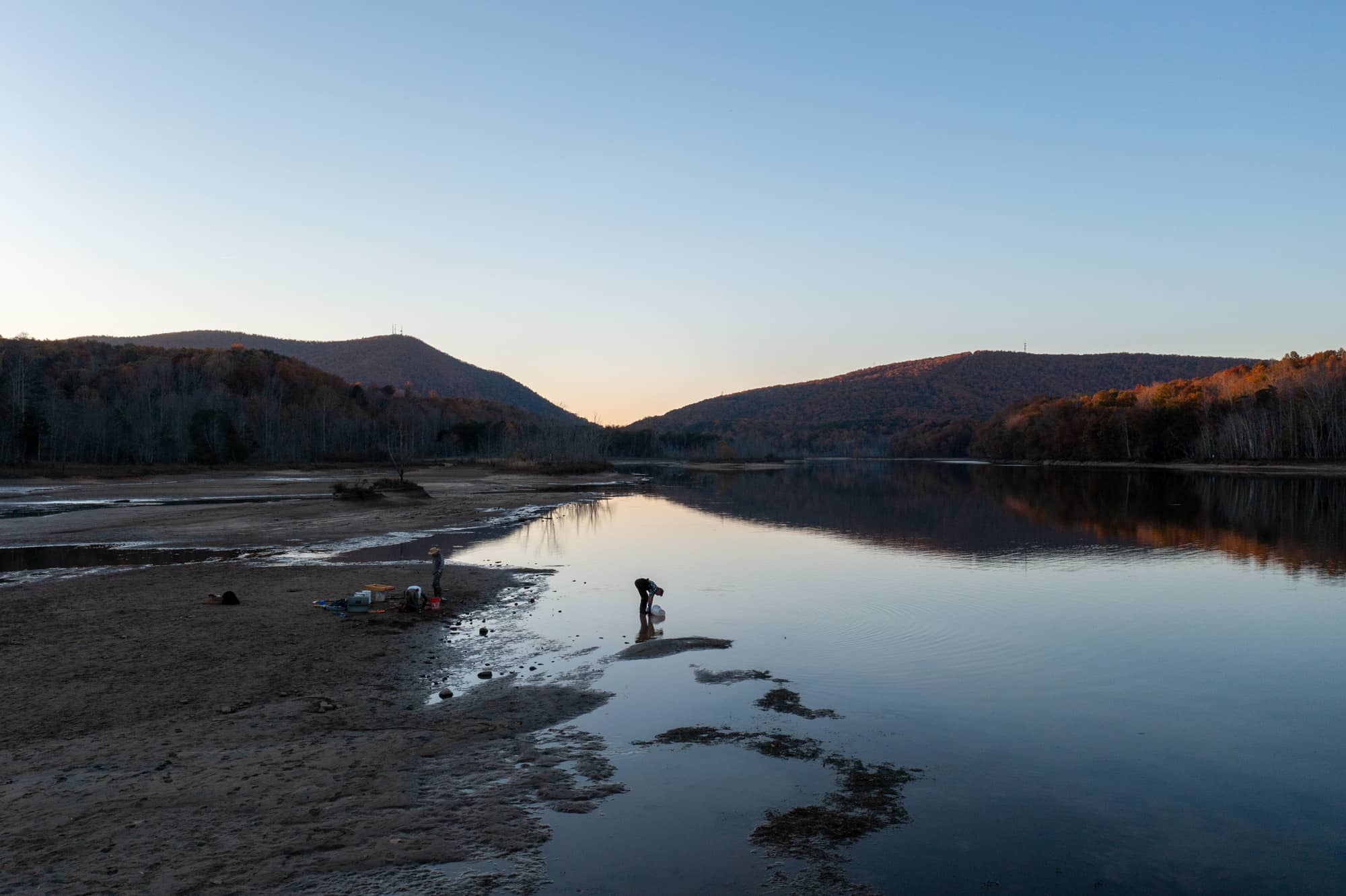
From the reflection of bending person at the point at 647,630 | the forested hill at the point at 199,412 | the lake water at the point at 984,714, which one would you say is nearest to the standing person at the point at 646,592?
the reflection of bending person at the point at 647,630

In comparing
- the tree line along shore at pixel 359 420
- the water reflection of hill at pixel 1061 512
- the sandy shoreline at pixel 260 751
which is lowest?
the sandy shoreline at pixel 260 751

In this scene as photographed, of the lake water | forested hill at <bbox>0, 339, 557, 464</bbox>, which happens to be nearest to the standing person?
the lake water

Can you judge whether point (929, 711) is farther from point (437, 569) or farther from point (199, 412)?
point (199, 412)

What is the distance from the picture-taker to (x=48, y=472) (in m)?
61.1

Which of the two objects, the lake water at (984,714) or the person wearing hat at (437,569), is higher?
the person wearing hat at (437,569)

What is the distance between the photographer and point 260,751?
26.2ft

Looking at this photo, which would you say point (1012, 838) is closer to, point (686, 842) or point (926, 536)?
point (686, 842)

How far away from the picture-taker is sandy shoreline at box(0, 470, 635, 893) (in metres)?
5.84

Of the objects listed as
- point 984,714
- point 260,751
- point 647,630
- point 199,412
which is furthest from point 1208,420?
point 199,412

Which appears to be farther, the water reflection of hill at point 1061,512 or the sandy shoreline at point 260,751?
the water reflection of hill at point 1061,512

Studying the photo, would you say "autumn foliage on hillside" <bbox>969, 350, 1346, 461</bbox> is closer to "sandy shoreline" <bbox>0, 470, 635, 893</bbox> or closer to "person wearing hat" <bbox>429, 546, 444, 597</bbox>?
"person wearing hat" <bbox>429, 546, 444, 597</bbox>

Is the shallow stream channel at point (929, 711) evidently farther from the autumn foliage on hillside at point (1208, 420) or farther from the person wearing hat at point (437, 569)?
the autumn foliage on hillside at point (1208, 420)

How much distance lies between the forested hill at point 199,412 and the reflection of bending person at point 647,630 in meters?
68.1

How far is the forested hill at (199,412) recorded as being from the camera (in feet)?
269
